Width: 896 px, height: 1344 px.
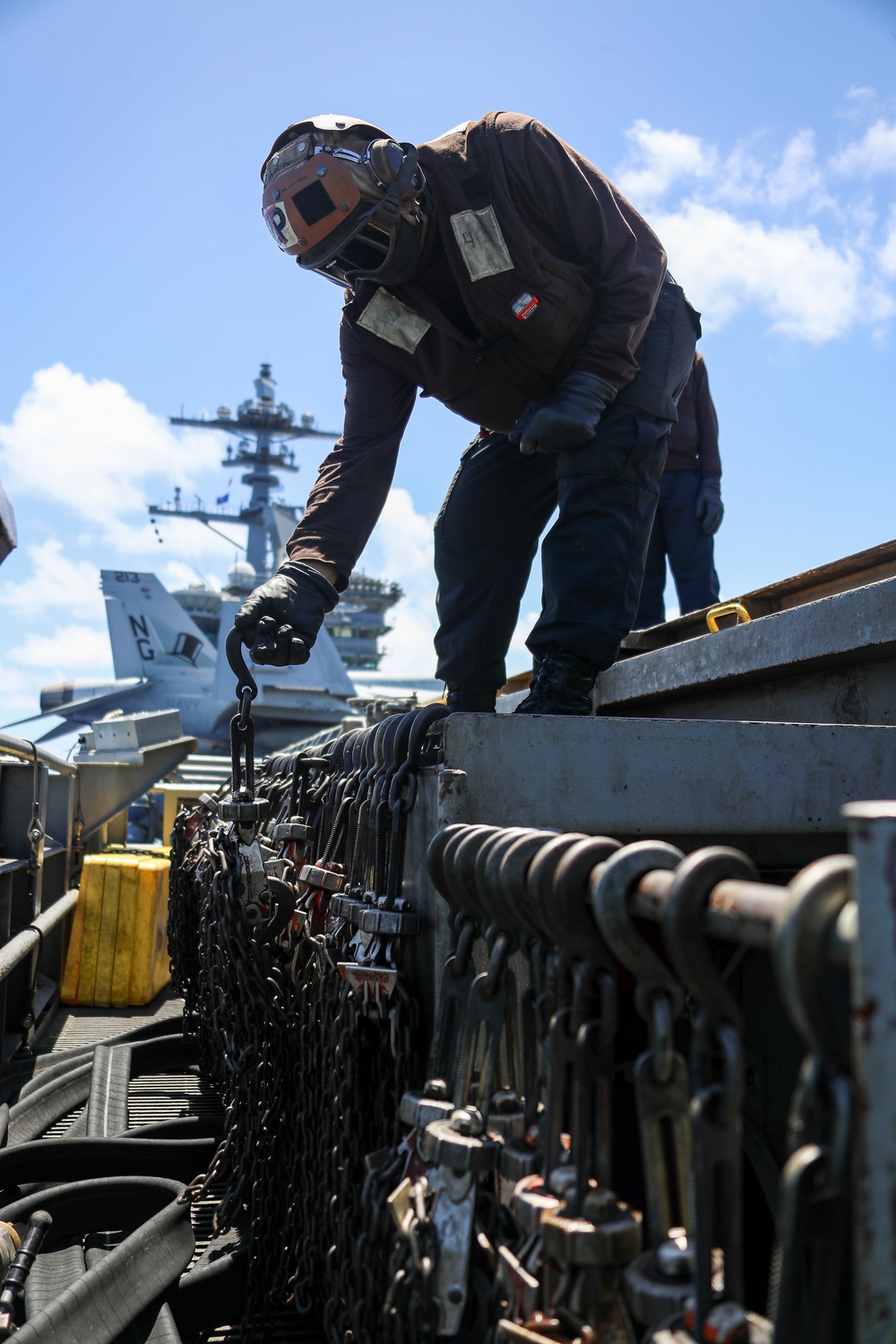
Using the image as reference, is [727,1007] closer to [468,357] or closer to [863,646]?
[863,646]

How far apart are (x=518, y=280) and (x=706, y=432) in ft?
11.9

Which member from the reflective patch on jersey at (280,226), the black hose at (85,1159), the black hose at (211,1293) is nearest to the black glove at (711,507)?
the reflective patch on jersey at (280,226)

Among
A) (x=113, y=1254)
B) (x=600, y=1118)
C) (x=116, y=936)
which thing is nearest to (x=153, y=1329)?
(x=113, y=1254)

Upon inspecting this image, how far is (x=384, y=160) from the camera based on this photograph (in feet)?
8.46

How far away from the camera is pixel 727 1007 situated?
79 cm

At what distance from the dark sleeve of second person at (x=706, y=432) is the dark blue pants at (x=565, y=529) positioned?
3.02 metres

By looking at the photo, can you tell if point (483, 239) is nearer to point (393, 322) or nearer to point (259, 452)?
point (393, 322)

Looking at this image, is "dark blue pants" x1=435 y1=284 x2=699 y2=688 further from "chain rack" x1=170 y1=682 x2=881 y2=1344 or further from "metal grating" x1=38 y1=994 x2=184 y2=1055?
"metal grating" x1=38 y1=994 x2=184 y2=1055

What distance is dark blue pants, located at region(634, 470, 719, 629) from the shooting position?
6012 millimetres

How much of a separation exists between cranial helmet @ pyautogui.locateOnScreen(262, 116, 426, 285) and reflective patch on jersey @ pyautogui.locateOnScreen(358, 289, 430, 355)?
13 centimetres

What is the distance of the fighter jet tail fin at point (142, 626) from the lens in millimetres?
33438

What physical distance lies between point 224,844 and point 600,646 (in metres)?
1.04

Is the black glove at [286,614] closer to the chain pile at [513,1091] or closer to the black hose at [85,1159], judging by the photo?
the chain pile at [513,1091]

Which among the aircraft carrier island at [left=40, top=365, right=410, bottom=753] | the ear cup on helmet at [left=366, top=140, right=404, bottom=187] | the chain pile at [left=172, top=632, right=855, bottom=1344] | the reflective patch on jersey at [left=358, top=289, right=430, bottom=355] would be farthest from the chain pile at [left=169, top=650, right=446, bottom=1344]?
the aircraft carrier island at [left=40, top=365, right=410, bottom=753]
